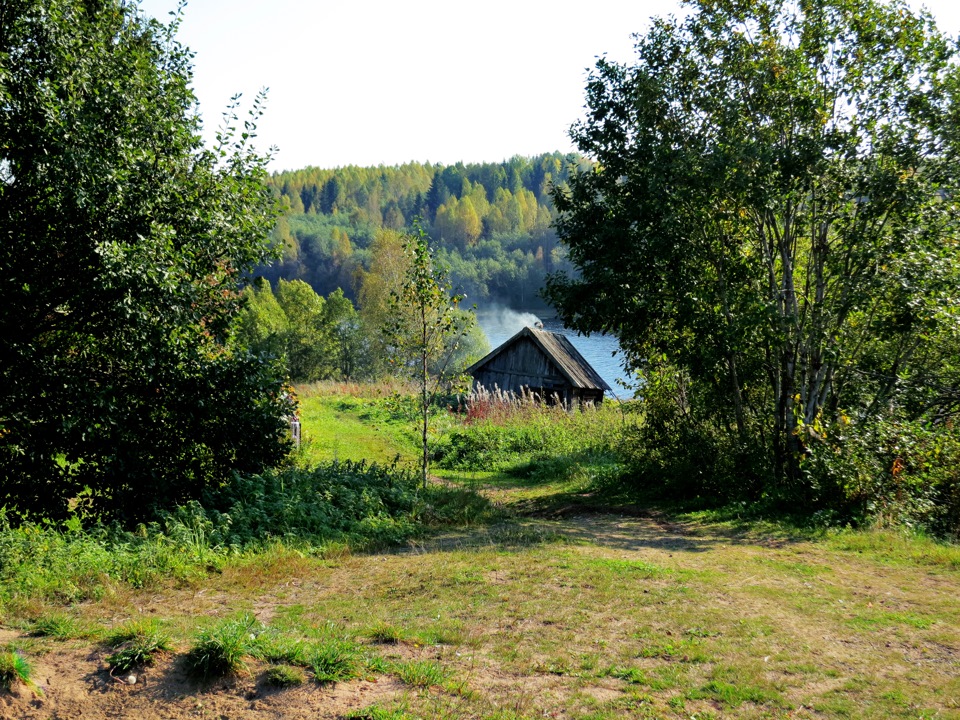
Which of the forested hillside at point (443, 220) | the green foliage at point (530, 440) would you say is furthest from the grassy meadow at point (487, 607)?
the forested hillside at point (443, 220)

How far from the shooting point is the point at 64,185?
9.10 meters

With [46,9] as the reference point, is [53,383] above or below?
below

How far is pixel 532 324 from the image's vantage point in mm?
69375

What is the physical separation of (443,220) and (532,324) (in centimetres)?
5479

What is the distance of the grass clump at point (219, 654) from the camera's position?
16.7 feet

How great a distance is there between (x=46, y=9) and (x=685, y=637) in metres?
10.0

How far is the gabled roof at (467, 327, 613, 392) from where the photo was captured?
104 ft

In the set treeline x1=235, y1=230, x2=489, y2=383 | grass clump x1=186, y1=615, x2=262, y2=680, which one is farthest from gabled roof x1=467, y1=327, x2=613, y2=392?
grass clump x1=186, y1=615, x2=262, y2=680

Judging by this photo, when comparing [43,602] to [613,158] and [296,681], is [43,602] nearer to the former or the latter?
[296,681]

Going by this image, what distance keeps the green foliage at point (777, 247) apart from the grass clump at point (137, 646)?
32.1ft

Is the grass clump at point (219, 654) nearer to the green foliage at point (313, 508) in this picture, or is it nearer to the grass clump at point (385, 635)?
the grass clump at point (385, 635)

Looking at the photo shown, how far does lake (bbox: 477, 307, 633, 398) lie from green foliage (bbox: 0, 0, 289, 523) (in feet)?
175

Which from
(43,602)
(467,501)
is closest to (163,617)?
(43,602)

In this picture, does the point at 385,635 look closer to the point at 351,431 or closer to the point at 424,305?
the point at 424,305
